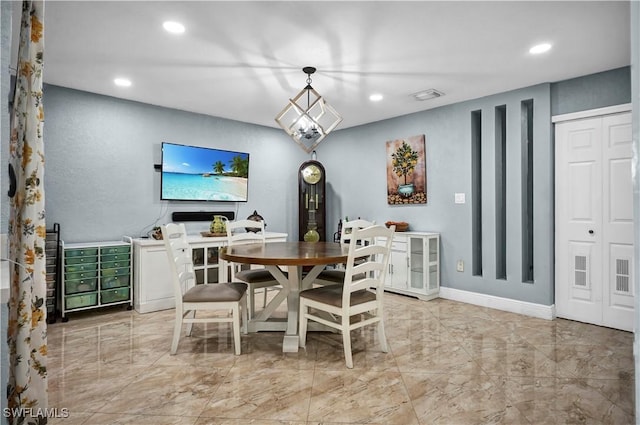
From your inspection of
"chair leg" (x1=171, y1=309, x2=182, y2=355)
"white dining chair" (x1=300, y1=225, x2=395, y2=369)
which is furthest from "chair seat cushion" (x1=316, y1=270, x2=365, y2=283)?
"chair leg" (x1=171, y1=309, x2=182, y2=355)

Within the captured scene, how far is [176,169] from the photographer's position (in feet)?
14.9

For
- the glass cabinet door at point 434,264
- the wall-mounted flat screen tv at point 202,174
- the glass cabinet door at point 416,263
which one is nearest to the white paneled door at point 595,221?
the glass cabinet door at point 434,264

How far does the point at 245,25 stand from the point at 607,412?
3.23 meters

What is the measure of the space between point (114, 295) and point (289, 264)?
95.7 inches

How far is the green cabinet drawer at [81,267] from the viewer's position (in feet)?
11.4

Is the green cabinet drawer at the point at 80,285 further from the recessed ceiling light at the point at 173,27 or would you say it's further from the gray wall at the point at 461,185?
the gray wall at the point at 461,185

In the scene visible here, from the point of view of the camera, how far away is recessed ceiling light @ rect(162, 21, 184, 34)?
2.51 m

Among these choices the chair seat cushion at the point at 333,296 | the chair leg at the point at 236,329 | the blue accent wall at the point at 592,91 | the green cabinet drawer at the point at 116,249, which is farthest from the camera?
the green cabinet drawer at the point at 116,249

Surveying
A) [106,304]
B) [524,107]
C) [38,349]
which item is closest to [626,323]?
[524,107]

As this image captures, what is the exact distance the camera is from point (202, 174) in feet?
15.6

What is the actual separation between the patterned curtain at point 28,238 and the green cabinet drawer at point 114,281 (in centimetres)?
252

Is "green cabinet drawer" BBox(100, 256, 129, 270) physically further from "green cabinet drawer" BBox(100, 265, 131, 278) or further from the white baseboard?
the white baseboard

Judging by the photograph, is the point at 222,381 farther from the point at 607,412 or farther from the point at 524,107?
the point at 524,107

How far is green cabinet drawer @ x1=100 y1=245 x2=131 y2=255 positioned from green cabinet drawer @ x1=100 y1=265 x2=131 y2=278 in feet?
0.56
